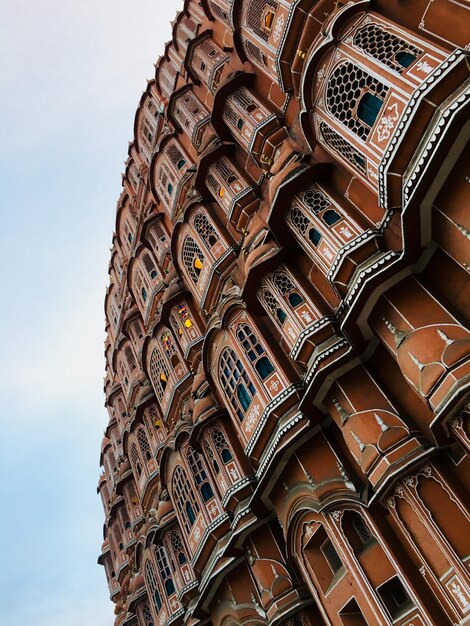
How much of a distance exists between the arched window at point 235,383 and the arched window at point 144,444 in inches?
383

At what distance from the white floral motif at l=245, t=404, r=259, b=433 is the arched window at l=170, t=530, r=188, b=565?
281 inches

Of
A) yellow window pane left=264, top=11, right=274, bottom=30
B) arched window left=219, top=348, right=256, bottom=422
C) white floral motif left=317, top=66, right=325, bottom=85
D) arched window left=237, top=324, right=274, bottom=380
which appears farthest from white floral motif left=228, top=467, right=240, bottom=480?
yellow window pane left=264, top=11, right=274, bottom=30

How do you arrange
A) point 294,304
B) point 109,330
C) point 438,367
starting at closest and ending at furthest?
1. point 438,367
2. point 294,304
3. point 109,330

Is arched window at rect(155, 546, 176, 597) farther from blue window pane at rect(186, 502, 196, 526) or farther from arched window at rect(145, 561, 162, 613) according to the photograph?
blue window pane at rect(186, 502, 196, 526)

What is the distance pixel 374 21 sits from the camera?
486 inches

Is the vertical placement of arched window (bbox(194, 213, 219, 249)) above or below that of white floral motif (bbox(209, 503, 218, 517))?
above

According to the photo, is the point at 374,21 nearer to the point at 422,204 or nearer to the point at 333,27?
the point at 333,27

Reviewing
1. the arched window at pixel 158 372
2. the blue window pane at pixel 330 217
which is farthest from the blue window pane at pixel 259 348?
the arched window at pixel 158 372

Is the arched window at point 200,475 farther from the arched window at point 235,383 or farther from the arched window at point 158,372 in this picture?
the arched window at point 158,372

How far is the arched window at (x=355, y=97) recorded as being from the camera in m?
11.8

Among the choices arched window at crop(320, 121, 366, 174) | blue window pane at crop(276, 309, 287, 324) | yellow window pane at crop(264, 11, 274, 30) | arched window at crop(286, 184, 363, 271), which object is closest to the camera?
arched window at crop(320, 121, 366, 174)

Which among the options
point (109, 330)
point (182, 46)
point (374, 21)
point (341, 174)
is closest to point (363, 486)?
point (341, 174)

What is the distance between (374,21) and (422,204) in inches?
188

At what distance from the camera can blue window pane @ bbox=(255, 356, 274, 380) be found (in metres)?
14.9
